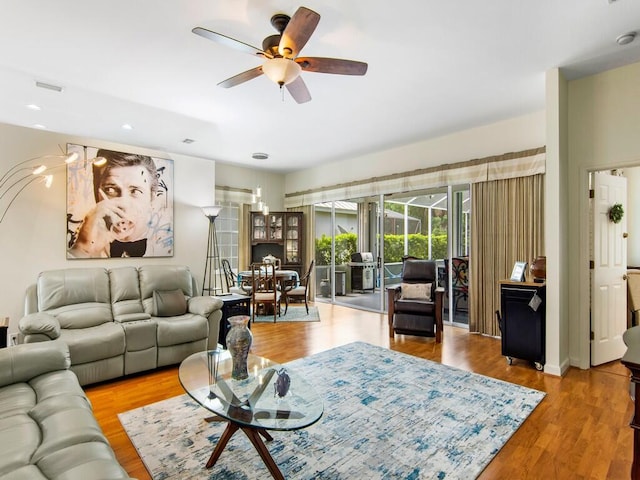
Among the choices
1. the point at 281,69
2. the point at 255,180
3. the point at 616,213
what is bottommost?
the point at 616,213

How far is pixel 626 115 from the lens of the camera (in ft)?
10.6

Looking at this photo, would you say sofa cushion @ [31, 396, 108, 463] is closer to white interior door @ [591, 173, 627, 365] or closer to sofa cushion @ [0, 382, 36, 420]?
sofa cushion @ [0, 382, 36, 420]

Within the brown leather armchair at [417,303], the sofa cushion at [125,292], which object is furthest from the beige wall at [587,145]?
the sofa cushion at [125,292]

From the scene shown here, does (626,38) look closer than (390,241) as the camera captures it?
Yes

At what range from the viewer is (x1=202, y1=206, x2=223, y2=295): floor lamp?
16.1ft

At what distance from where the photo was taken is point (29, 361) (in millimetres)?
2164

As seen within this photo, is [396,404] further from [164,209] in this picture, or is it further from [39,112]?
[39,112]

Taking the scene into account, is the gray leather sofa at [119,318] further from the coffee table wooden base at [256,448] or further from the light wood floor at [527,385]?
the coffee table wooden base at [256,448]

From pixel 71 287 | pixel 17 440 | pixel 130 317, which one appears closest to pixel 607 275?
pixel 17 440

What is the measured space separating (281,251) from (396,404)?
518cm

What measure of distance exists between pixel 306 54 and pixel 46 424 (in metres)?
3.16

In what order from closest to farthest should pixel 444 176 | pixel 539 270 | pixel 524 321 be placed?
pixel 524 321 < pixel 539 270 < pixel 444 176

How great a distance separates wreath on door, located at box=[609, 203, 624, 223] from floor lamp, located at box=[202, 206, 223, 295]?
15.7 feet

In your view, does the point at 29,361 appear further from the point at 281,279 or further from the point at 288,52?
the point at 281,279
